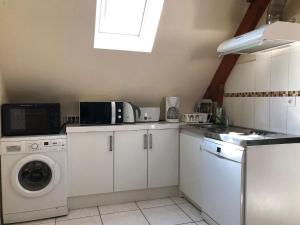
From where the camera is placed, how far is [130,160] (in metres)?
2.88

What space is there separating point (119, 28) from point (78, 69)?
64cm

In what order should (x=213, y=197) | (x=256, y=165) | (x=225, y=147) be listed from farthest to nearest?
1. (x=213, y=197)
2. (x=225, y=147)
3. (x=256, y=165)

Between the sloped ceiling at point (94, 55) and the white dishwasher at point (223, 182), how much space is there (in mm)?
1095

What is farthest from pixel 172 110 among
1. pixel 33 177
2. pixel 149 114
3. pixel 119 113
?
pixel 33 177

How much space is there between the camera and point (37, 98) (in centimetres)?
302

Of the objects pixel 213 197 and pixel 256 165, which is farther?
pixel 213 197

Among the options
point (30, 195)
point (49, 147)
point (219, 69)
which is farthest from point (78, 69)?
point (219, 69)

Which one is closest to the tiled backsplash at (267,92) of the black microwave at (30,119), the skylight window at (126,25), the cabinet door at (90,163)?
the skylight window at (126,25)

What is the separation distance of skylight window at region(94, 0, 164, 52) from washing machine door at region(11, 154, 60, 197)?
1.25m

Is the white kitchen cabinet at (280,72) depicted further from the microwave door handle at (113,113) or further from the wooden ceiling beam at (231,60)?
the microwave door handle at (113,113)

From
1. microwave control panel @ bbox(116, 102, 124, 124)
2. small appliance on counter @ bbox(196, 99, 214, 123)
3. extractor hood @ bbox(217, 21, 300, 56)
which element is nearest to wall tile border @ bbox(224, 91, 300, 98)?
small appliance on counter @ bbox(196, 99, 214, 123)

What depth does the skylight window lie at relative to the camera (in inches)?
106

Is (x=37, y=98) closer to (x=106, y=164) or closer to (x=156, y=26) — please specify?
(x=106, y=164)

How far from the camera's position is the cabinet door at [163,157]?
2.96 metres
